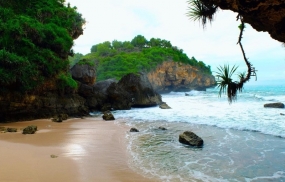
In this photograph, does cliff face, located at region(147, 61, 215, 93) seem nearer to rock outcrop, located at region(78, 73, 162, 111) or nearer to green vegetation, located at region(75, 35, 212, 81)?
green vegetation, located at region(75, 35, 212, 81)

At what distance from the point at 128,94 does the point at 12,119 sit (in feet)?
35.9

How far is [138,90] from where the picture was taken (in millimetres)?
22219

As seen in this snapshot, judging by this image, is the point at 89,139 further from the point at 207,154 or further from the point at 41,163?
the point at 207,154

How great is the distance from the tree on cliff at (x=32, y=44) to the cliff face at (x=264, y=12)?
1078 cm

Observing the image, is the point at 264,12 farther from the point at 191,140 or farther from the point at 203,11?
the point at 191,140

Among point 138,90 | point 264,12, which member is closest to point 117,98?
point 138,90

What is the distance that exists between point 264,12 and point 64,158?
554 cm

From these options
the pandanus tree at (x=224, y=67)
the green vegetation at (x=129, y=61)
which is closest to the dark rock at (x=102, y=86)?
the pandanus tree at (x=224, y=67)

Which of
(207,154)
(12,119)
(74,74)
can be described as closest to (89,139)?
(207,154)

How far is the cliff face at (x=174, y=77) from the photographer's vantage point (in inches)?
2177

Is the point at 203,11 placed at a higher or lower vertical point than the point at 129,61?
lower

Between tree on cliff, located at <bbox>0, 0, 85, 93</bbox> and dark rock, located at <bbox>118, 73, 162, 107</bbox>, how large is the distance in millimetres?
7201

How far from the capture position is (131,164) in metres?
5.93

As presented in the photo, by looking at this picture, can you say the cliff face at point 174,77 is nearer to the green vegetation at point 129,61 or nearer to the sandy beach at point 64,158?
the green vegetation at point 129,61
